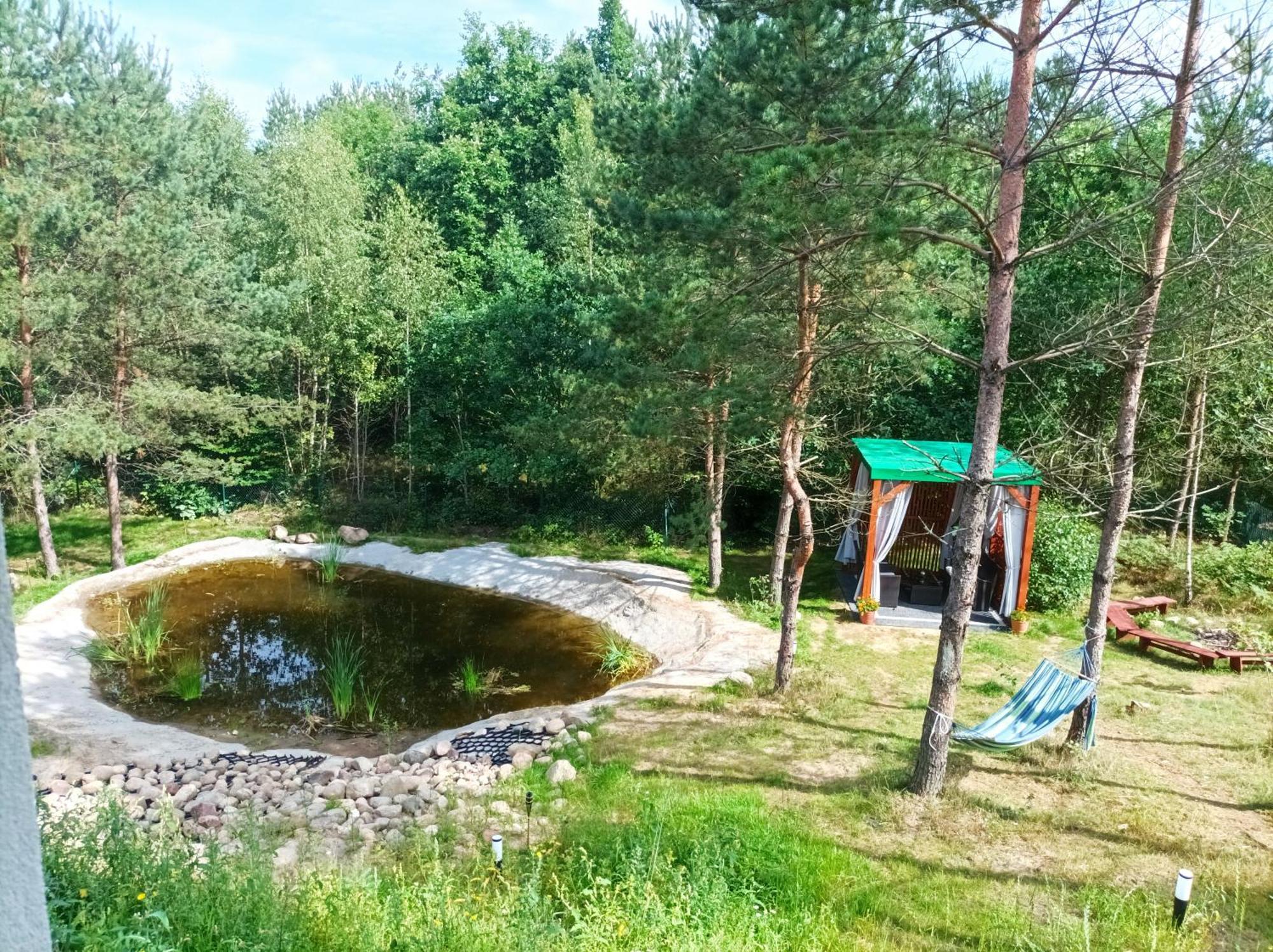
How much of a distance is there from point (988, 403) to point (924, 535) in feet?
21.3

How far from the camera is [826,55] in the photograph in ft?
16.8

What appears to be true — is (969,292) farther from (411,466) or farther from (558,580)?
(411,466)

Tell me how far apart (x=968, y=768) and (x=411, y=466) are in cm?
1116

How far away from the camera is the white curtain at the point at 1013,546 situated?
9.01m

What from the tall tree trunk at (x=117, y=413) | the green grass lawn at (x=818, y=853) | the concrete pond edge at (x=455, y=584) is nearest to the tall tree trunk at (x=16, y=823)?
the green grass lawn at (x=818, y=853)

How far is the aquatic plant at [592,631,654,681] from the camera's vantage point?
28.2 ft

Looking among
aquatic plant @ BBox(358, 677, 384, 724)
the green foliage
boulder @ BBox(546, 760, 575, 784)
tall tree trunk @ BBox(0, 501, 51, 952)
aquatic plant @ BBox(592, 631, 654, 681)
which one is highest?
Answer: tall tree trunk @ BBox(0, 501, 51, 952)

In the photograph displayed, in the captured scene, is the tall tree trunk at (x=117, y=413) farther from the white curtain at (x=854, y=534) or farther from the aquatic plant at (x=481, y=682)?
the white curtain at (x=854, y=534)

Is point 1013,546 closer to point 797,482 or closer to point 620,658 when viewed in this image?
point 797,482

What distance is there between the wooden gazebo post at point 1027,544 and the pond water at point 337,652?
4745 mm

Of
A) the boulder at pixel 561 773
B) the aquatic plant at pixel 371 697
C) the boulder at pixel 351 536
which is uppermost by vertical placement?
the boulder at pixel 351 536

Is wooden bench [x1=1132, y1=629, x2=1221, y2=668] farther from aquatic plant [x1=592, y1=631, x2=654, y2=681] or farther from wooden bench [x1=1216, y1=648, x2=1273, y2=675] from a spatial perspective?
aquatic plant [x1=592, y1=631, x2=654, y2=681]

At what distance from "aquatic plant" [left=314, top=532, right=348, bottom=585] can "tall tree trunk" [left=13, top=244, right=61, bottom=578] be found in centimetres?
344

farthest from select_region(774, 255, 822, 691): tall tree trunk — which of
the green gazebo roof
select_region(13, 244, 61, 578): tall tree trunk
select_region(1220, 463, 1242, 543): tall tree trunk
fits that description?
select_region(13, 244, 61, 578): tall tree trunk
